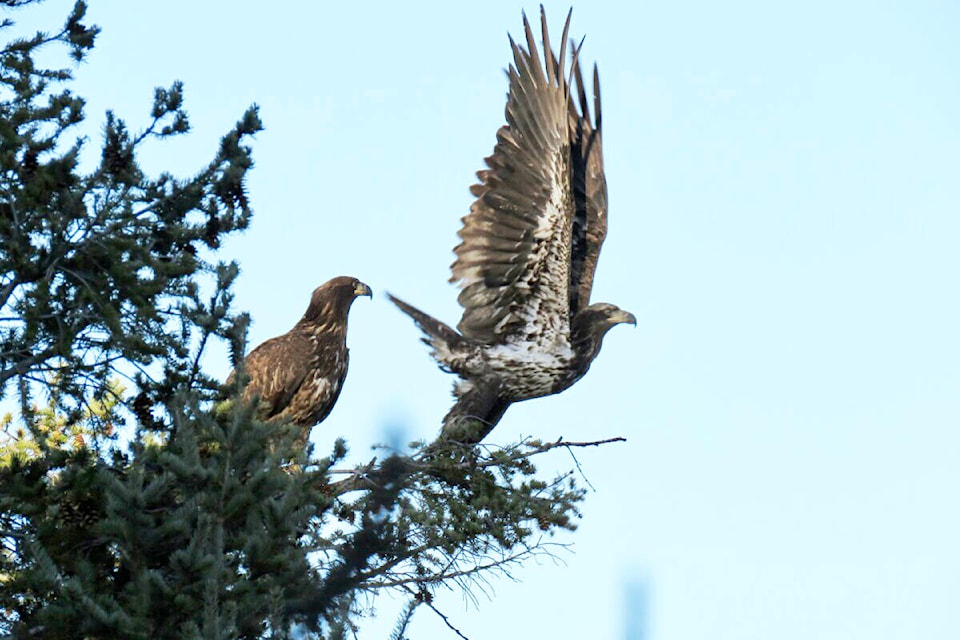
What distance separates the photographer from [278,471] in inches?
223

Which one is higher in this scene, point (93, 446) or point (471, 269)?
point (471, 269)

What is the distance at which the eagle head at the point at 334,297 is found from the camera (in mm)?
9977

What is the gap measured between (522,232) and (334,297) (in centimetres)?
143

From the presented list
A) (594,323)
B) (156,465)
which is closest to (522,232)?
(594,323)

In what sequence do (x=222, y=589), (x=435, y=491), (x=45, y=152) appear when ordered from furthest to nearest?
(x=435, y=491)
(x=45, y=152)
(x=222, y=589)

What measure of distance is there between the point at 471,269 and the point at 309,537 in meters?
3.62

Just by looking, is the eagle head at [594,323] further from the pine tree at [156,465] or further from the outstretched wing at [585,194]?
the pine tree at [156,465]

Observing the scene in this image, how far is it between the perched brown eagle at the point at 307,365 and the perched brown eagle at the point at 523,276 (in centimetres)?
68

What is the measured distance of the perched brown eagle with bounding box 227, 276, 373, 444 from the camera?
9.38 m

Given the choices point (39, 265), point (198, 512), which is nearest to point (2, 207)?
point (39, 265)

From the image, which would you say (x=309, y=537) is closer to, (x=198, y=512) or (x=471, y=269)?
(x=198, y=512)

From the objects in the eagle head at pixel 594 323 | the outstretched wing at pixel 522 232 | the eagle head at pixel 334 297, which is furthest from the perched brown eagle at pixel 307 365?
the eagle head at pixel 594 323

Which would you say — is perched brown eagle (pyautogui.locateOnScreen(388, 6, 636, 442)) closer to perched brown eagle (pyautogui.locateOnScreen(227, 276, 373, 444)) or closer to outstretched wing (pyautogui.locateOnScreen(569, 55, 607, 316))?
outstretched wing (pyautogui.locateOnScreen(569, 55, 607, 316))

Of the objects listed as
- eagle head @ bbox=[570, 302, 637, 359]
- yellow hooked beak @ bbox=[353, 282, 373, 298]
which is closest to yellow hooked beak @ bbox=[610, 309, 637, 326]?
eagle head @ bbox=[570, 302, 637, 359]
